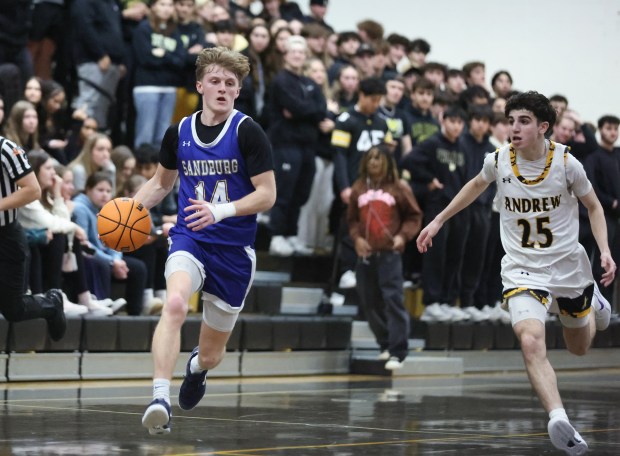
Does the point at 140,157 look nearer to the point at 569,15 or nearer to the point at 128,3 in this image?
the point at 128,3

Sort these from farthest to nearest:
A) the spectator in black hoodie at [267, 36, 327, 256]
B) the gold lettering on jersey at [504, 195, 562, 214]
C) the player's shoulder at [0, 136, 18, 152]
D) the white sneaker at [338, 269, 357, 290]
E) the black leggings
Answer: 1. the white sneaker at [338, 269, 357, 290]
2. the spectator in black hoodie at [267, 36, 327, 256]
3. the black leggings
4. the player's shoulder at [0, 136, 18, 152]
5. the gold lettering on jersey at [504, 195, 562, 214]

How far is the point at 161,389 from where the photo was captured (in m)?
7.06

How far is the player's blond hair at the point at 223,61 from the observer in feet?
25.9

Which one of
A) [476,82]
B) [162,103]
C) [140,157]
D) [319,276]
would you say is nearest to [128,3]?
[162,103]

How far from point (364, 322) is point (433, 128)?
288 centimetres

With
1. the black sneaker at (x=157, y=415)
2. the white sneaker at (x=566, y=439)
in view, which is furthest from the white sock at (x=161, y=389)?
the white sneaker at (x=566, y=439)

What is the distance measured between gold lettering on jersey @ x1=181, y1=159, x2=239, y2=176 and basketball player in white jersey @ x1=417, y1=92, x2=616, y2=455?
4.36 feet

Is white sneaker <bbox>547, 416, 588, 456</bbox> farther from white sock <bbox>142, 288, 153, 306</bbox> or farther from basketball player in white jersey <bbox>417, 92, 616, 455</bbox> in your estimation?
white sock <bbox>142, 288, 153, 306</bbox>

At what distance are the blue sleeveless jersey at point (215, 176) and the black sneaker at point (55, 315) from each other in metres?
3.18

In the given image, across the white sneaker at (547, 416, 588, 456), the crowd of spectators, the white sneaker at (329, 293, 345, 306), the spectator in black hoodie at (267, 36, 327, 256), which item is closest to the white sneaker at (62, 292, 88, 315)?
the crowd of spectators

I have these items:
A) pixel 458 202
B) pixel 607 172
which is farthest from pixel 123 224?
pixel 607 172

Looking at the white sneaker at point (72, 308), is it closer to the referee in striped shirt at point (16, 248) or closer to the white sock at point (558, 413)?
the referee in striped shirt at point (16, 248)

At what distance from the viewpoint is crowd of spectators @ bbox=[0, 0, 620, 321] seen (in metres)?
13.8

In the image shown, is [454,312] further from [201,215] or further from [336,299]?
[201,215]
